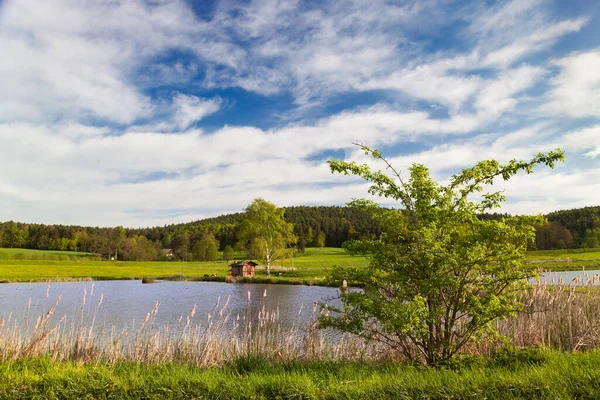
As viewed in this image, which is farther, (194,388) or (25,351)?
(25,351)

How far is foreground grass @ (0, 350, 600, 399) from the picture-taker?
5719 millimetres

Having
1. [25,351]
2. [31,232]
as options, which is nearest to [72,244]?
[31,232]

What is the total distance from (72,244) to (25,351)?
147910 mm

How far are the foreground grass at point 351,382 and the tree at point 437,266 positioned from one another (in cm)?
74

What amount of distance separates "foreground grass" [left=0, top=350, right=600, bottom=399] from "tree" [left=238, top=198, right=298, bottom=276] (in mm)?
49645

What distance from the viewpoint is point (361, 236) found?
8836 millimetres

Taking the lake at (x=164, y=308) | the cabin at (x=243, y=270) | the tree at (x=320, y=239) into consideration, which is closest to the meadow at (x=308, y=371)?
the lake at (x=164, y=308)

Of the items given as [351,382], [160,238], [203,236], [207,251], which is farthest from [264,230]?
[160,238]

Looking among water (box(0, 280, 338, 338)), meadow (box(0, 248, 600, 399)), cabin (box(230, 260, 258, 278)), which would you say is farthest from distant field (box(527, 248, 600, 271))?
cabin (box(230, 260, 258, 278))

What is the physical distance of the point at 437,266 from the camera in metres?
7.38

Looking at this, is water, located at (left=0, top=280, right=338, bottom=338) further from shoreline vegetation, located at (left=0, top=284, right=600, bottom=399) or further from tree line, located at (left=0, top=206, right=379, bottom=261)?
tree line, located at (left=0, top=206, right=379, bottom=261)

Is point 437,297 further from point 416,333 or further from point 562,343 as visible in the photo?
point 562,343

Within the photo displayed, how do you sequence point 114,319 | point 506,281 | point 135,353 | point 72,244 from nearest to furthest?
→ point 506,281, point 135,353, point 114,319, point 72,244

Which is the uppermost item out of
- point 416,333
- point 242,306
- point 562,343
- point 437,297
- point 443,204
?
point 443,204
